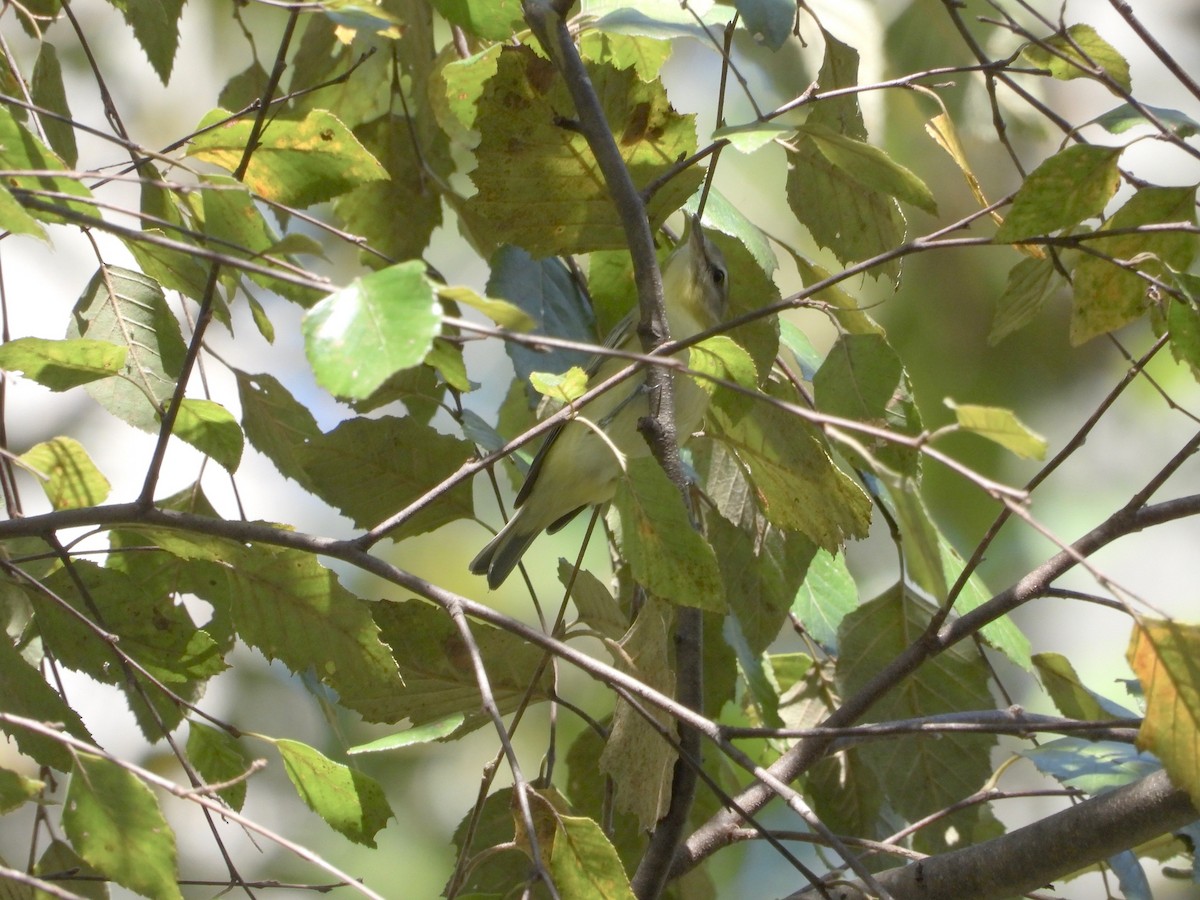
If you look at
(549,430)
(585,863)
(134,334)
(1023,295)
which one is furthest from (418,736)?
(1023,295)

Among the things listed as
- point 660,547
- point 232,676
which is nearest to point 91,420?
point 232,676

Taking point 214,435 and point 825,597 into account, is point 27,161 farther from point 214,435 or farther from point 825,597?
point 825,597

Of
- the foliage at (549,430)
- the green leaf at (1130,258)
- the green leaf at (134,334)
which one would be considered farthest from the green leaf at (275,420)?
the green leaf at (1130,258)

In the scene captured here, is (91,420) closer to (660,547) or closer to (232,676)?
(232,676)

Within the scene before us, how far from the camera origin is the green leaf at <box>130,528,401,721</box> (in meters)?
1.00

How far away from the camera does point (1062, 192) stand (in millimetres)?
906

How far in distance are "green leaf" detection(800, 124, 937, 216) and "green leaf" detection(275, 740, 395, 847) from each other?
24.8 inches

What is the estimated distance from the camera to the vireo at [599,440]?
1.88m

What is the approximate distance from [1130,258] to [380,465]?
29.4 inches

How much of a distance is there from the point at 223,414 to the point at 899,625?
82 cm

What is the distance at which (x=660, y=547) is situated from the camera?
35.0 inches

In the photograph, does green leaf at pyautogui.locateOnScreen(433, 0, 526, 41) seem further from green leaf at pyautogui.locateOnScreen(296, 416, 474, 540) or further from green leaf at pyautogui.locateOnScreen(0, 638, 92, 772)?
green leaf at pyautogui.locateOnScreen(0, 638, 92, 772)

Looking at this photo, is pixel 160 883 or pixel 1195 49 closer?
pixel 160 883

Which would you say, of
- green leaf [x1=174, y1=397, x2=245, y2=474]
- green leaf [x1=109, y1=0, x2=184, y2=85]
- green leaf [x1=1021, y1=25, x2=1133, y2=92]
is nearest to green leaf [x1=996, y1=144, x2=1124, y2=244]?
green leaf [x1=1021, y1=25, x2=1133, y2=92]
